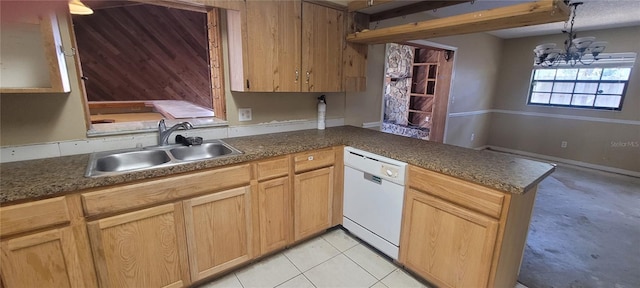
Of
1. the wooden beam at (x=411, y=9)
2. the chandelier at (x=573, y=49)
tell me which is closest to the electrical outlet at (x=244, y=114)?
the wooden beam at (x=411, y=9)

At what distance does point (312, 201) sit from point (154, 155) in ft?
3.85

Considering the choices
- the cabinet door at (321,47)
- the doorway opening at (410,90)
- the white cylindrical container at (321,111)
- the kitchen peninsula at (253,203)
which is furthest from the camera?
the doorway opening at (410,90)

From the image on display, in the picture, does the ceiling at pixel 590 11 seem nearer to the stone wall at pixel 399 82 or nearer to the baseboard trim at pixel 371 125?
the baseboard trim at pixel 371 125

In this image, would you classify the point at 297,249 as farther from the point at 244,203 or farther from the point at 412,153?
the point at 412,153

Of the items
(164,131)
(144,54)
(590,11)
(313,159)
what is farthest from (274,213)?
(590,11)

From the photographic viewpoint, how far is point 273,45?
201 centimetres

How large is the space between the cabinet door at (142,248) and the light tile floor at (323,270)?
0.34 metres

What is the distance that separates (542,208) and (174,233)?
11.9 ft

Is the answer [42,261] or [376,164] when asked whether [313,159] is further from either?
[42,261]

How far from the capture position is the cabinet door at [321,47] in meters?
2.17

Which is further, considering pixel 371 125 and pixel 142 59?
pixel 142 59

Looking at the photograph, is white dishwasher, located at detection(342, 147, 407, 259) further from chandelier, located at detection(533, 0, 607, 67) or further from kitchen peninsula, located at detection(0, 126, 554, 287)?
chandelier, located at detection(533, 0, 607, 67)

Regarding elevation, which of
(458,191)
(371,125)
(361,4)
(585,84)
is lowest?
(458,191)

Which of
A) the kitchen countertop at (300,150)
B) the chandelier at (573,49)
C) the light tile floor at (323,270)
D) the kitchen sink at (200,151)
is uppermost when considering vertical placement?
the chandelier at (573,49)
